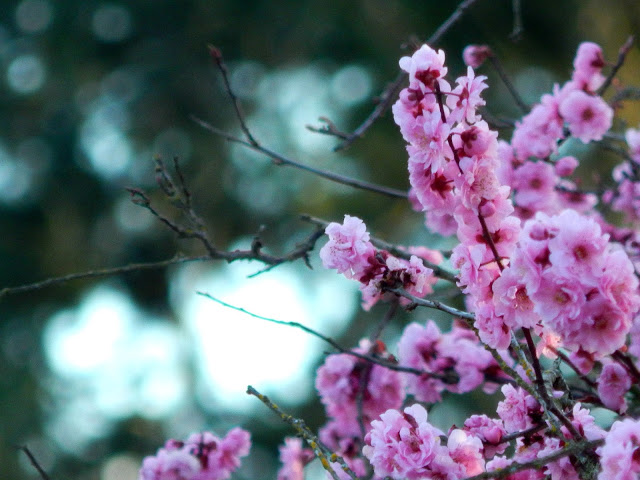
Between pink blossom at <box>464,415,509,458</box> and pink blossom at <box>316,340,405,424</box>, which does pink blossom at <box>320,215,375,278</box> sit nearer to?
pink blossom at <box>464,415,509,458</box>

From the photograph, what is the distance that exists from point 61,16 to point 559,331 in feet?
29.4

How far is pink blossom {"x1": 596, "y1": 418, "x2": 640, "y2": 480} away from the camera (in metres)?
0.79

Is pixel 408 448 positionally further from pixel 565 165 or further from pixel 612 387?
pixel 565 165

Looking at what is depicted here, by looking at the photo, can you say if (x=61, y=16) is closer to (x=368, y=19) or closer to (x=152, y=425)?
(x=368, y=19)

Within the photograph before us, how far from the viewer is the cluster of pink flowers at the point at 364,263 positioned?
3.49 ft

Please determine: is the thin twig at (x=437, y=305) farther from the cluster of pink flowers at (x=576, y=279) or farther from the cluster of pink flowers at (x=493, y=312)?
the cluster of pink flowers at (x=576, y=279)

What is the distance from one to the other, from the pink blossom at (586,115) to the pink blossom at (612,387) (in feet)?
2.01

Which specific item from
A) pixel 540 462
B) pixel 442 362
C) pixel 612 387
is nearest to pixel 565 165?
pixel 442 362

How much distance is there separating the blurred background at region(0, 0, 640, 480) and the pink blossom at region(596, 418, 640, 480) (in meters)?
6.01

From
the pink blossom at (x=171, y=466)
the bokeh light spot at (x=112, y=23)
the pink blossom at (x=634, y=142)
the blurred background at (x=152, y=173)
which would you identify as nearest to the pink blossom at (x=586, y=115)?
Answer: the pink blossom at (x=634, y=142)

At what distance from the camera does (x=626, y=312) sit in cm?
87

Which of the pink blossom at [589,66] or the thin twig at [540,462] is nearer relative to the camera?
the thin twig at [540,462]

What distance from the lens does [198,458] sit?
1.64 m

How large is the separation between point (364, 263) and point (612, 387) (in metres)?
0.49
